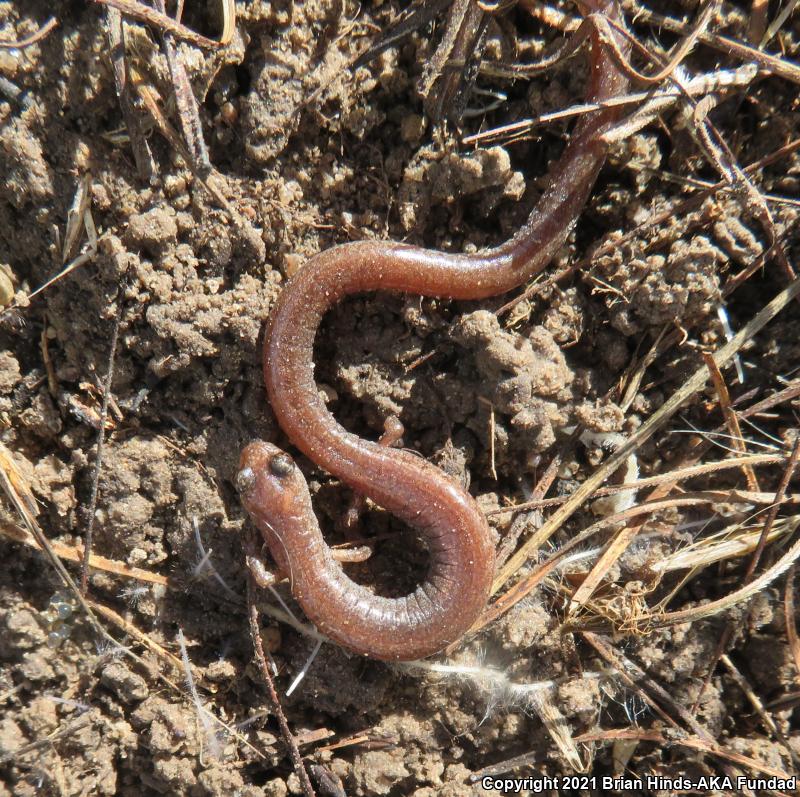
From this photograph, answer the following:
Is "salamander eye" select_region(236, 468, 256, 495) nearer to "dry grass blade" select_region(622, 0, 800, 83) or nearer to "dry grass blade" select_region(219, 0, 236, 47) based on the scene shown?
"dry grass blade" select_region(219, 0, 236, 47)

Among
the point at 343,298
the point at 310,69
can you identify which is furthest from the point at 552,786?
the point at 310,69

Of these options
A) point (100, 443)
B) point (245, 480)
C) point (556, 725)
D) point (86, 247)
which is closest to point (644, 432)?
point (556, 725)

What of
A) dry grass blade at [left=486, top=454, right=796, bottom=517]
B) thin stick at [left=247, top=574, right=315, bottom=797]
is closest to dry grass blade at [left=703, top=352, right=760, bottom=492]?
dry grass blade at [left=486, top=454, right=796, bottom=517]

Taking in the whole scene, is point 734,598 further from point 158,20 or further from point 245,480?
point 158,20

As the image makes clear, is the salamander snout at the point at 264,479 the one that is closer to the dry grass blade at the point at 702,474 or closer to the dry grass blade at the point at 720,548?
the dry grass blade at the point at 702,474

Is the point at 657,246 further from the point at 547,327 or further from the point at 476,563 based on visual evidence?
the point at 476,563
